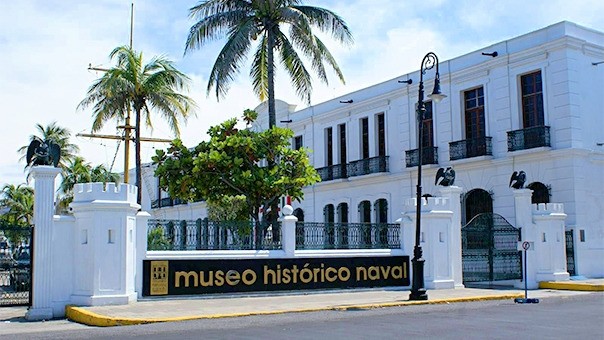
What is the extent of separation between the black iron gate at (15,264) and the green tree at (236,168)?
5.61 m

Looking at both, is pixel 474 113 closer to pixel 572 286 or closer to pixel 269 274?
pixel 572 286

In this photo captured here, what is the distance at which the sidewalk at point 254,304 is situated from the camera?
14.2 metres

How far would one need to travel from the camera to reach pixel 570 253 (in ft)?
81.1

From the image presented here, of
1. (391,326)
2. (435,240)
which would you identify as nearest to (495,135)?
(435,240)

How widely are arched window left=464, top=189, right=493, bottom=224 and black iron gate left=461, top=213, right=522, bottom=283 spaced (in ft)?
20.2

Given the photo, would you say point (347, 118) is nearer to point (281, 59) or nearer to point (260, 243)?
point (281, 59)

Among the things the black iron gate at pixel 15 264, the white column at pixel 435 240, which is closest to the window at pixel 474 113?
the white column at pixel 435 240

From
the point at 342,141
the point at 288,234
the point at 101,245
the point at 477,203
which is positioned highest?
the point at 342,141

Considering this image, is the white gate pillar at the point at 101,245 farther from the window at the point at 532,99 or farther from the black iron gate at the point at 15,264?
the window at the point at 532,99

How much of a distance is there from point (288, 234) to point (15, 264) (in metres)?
6.95

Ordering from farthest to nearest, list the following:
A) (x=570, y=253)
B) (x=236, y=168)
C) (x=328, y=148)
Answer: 1. (x=328, y=148)
2. (x=570, y=253)
3. (x=236, y=168)

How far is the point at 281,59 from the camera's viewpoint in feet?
86.5

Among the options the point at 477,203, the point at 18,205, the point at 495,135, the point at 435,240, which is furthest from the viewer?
the point at 18,205

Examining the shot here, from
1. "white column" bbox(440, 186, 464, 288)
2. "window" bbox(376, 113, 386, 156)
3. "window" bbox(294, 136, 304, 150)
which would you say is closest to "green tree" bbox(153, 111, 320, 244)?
"white column" bbox(440, 186, 464, 288)
